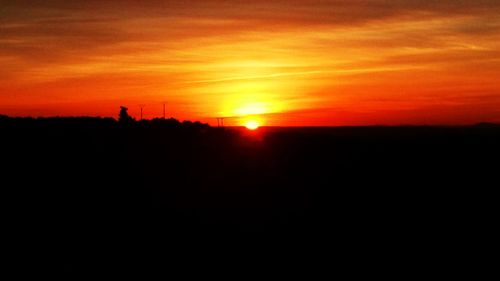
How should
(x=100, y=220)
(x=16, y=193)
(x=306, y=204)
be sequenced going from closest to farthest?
(x=100, y=220)
(x=16, y=193)
(x=306, y=204)

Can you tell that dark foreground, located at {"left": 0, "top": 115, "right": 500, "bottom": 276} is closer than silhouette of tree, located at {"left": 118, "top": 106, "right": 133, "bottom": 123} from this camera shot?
Yes

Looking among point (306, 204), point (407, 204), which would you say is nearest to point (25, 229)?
point (306, 204)

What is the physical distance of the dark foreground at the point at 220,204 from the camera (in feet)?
58.2

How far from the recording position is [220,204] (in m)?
23.9

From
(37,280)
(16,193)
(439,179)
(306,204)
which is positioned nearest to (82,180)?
(16,193)

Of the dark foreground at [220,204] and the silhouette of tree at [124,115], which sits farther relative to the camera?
the silhouette of tree at [124,115]

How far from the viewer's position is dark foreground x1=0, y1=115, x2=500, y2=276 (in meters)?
17.8

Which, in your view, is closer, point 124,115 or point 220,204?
point 220,204

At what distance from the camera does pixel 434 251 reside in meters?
18.9

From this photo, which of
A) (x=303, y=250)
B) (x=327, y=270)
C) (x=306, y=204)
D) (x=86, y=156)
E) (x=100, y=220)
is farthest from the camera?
(x=86, y=156)

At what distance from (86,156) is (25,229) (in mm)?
11915

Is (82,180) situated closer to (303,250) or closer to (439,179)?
(303,250)

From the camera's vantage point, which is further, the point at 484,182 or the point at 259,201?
the point at 484,182

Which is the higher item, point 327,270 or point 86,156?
point 86,156
